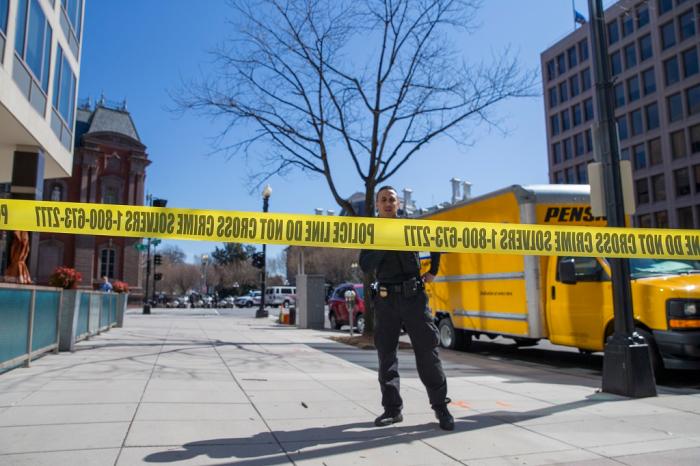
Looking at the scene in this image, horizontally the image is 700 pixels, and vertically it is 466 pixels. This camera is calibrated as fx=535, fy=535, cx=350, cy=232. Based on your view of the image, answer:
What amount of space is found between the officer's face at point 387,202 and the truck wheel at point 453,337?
753cm

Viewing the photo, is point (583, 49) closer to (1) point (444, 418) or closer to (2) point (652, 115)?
(2) point (652, 115)

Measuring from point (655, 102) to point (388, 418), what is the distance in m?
53.4

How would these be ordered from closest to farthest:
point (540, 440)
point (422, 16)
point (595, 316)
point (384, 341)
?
point (540, 440), point (384, 341), point (595, 316), point (422, 16)

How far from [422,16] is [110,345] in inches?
463

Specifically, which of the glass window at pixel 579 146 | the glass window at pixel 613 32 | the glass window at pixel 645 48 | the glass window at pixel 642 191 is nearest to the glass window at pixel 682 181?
the glass window at pixel 642 191

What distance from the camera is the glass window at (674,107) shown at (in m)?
46.0

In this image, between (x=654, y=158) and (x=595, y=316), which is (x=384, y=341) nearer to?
(x=595, y=316)

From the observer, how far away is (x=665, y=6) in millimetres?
46406

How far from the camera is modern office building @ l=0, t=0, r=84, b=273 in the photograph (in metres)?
12.6

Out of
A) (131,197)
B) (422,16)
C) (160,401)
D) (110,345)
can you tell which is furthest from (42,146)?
(131,197)

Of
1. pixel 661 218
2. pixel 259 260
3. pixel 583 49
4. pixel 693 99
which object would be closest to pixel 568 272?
pixel 259 260

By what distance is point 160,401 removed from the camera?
17.5 ft

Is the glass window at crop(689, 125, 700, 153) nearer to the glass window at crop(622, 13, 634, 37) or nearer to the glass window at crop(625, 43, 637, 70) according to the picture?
the glass window at crop(625, 43, 637, 70)

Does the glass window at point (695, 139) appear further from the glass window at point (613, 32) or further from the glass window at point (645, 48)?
the glass window at point (613, 32)
